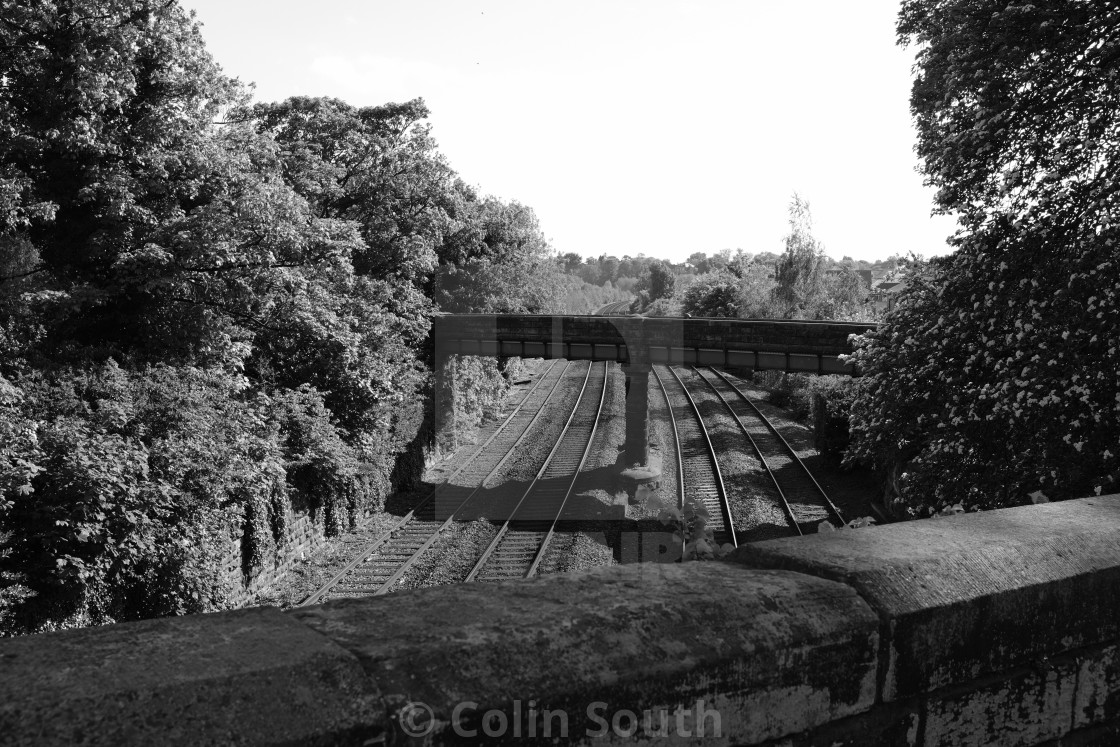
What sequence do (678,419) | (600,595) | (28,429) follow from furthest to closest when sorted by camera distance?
1. (678,419)
2. (28,429)
3. (600,595)

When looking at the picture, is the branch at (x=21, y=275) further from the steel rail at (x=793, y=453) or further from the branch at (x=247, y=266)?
the steel rail at (x=793, y=453)

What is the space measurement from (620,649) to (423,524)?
19208 mm

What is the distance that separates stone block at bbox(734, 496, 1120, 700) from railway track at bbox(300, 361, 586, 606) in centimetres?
834

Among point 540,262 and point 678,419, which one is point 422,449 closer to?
point 678,419

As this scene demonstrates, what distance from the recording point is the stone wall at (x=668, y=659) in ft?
4.36

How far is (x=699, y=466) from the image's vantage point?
80.6 feet

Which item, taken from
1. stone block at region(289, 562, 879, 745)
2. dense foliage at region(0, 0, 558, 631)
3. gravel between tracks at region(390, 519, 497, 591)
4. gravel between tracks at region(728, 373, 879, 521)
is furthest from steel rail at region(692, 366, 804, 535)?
stone block at region(289, 562, 879, 745)

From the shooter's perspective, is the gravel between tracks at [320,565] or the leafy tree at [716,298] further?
the leafy tree at [716,298]

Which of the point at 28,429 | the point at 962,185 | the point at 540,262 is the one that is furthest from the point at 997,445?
the point at 540,262

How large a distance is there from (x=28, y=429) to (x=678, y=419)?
78.5 feet

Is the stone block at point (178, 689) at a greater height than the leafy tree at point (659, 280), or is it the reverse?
the leafy tree at point (659, 280)

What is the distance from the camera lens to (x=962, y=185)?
1068 centimetres

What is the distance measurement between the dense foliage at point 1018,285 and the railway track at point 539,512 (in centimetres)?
761

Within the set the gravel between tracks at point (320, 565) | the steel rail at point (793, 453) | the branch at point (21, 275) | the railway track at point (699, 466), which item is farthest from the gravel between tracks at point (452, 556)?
the branch at point (21, 275)
